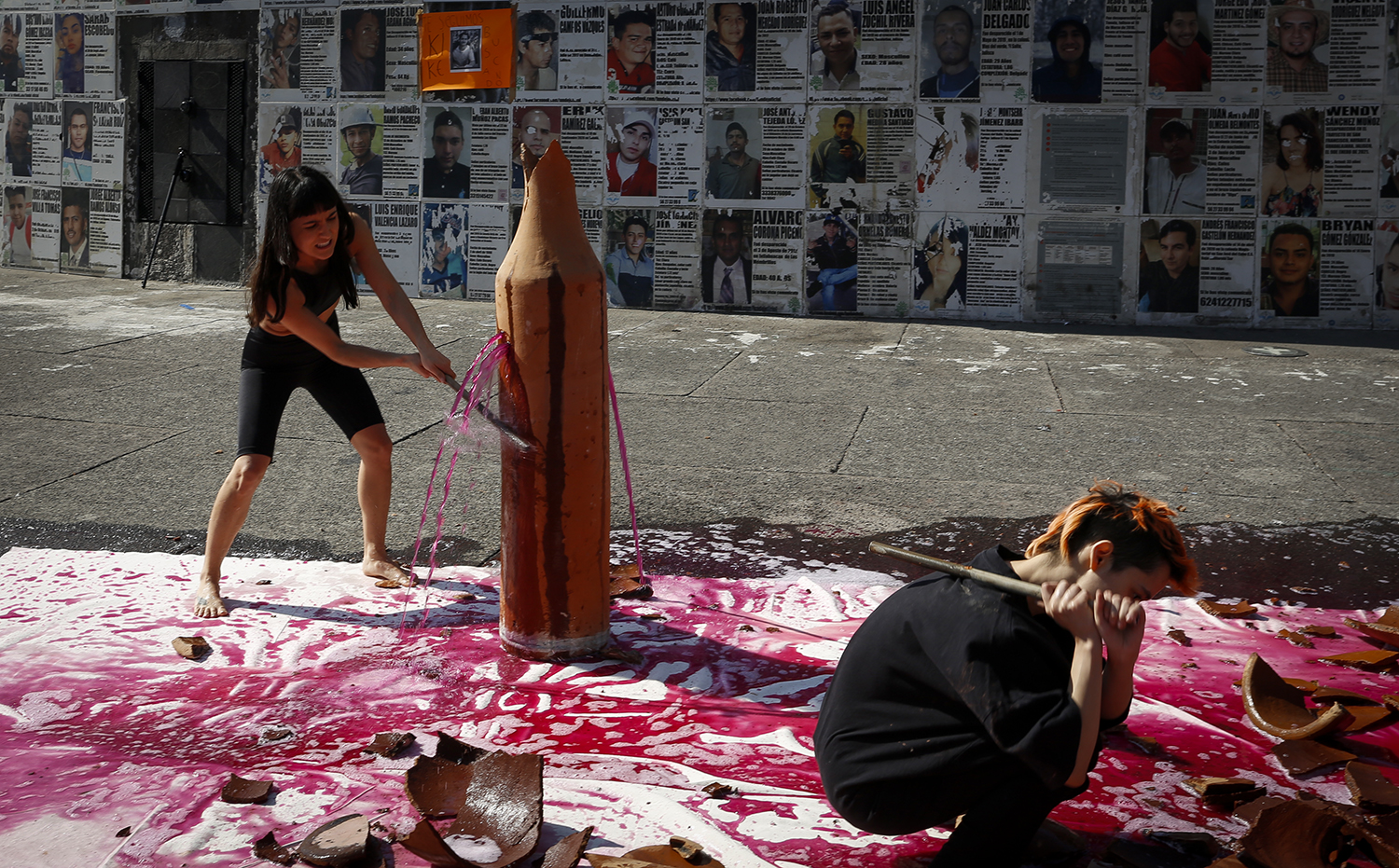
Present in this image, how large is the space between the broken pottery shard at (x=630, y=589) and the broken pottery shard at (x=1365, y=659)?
6.82 ft

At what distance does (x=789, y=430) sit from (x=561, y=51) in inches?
223

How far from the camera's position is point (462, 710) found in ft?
10.2

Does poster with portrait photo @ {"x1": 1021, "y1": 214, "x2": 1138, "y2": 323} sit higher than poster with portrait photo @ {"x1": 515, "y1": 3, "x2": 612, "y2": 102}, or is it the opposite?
poster with portrait photo @ {"x1": 515, "y1": 3, "x2": 612, "y2": 102}

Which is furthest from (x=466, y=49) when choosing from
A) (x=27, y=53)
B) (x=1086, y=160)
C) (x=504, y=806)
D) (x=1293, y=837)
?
(x=1293, y=837)

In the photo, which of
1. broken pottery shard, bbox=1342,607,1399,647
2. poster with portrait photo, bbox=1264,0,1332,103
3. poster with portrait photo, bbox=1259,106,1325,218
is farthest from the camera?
poster with portrait photo, bbox=1259,106,1325,218

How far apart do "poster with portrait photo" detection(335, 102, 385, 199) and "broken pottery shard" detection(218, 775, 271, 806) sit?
9063 millimetres

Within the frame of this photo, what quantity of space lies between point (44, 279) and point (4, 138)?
6.11 feet

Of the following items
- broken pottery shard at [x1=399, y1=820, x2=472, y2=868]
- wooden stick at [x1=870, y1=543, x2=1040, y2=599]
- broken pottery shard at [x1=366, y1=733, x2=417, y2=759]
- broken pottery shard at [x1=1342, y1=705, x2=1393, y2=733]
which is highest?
wooden stick at [x1=870, y1=543, x2=1040, y2=599]

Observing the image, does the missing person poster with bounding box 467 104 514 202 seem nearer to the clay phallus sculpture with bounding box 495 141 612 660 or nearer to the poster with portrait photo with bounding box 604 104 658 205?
the poster with portrait photo with bounding box 604 104 658 205

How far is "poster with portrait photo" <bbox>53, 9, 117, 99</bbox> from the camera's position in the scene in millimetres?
11680

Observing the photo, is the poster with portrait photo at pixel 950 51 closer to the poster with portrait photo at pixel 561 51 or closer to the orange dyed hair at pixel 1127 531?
the poster with portrait photo at pixel 561 51

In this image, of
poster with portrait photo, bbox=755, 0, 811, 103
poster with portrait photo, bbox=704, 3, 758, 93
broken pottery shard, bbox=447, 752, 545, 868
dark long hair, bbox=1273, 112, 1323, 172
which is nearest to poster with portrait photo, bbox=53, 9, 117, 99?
poster with portrait photo, bbox=704, 3, 758, 93

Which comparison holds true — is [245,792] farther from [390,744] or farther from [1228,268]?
[1228,268]

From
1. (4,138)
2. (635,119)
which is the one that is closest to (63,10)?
(4,138)
